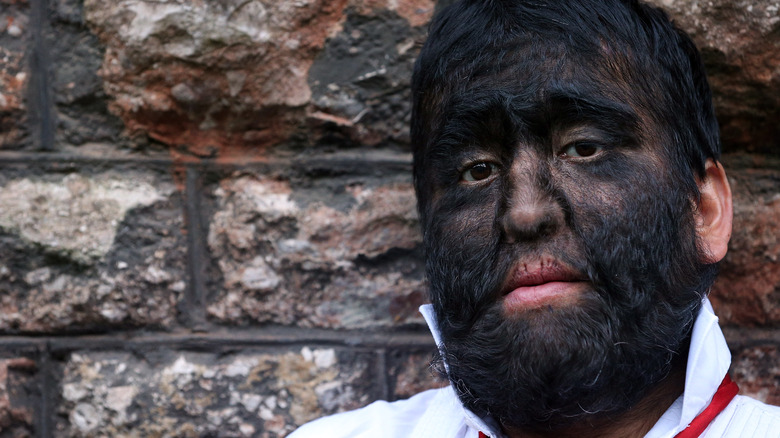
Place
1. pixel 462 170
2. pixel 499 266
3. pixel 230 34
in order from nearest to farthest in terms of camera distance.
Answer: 1. pixel 499 266
2. pixel 462 170
3. pixel 230 34

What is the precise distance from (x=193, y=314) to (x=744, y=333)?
4.25 ft

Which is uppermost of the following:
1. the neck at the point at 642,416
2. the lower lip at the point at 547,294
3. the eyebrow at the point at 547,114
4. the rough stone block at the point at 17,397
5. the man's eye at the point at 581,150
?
the eyebrow at the point at 547,114

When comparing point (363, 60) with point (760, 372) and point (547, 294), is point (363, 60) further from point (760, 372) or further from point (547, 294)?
point (760, 372)

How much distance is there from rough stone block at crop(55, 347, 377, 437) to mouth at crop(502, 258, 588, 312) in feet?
1.92

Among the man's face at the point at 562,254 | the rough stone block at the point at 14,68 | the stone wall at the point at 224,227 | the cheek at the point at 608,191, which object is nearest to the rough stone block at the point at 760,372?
the stone wall at the point at 224,227

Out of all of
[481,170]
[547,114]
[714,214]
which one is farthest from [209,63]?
[714,214]

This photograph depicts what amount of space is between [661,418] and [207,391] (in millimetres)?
981

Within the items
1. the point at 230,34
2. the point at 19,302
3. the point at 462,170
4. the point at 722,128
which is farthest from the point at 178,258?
the point at 722,128

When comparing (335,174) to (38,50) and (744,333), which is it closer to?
(38,50)

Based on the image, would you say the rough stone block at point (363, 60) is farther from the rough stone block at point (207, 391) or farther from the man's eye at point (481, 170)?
the rough stone block at point (207, 391)

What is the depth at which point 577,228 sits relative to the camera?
129 cm

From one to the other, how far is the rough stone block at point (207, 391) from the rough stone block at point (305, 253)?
0.32 ft

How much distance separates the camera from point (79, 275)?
1745mm

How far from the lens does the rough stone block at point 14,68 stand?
174cm
